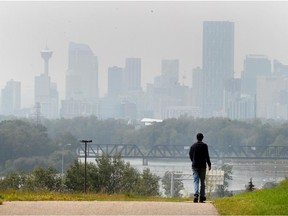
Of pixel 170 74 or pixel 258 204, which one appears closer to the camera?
pixel 258 204

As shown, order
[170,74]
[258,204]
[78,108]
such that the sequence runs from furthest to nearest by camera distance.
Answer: [170,74]
[78,108]
[258,204]

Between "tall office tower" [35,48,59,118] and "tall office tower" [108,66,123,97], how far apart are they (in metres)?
8.54

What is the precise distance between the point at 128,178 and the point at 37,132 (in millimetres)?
53015

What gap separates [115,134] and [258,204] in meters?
98.8

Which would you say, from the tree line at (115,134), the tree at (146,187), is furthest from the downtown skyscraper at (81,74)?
the tree at (146,187)

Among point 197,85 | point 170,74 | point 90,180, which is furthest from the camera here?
point 170,74

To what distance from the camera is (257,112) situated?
6329 inches

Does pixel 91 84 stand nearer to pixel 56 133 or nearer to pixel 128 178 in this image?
pixel 56 133

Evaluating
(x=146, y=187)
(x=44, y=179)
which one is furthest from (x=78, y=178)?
(x=146, y=187)

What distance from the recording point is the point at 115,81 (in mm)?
184500

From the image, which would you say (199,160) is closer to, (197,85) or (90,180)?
(90,180)

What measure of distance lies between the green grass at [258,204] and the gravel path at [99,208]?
19cm

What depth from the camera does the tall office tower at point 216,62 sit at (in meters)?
169

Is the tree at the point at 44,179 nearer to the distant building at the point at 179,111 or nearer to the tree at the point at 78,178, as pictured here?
the tree at the point at 78,178
